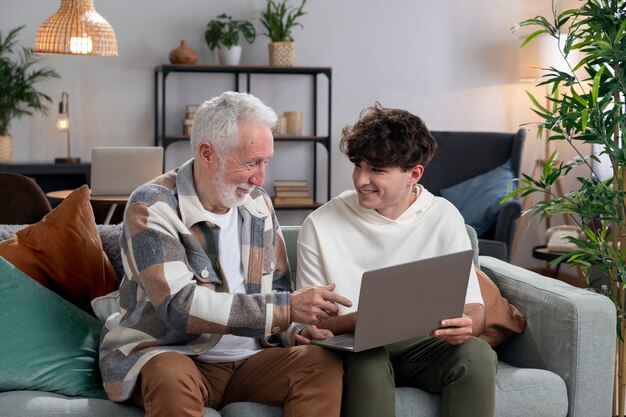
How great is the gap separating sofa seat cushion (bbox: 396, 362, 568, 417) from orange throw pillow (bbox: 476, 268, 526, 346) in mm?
150

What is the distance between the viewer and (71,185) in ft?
20.8

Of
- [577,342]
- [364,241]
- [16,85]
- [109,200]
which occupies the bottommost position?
[577,342]

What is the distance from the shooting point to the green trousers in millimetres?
2332

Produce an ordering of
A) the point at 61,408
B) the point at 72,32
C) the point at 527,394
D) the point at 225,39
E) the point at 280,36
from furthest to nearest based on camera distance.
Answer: the point at 280,36 < the point at 225,39 < the point at 72,32 < the point at 527,394 < the point at 61,408

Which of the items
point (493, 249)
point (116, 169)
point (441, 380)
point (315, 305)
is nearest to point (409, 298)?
point (315, 305)

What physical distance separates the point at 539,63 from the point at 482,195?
118cm

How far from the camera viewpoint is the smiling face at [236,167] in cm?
241

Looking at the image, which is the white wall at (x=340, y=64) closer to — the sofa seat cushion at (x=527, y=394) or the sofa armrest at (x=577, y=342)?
the sofa armrest at (x=577, y=342)

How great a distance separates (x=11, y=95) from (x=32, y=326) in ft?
13.3

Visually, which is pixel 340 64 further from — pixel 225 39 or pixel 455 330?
pixel 455 330

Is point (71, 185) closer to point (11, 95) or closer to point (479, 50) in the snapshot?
point (11, 95)

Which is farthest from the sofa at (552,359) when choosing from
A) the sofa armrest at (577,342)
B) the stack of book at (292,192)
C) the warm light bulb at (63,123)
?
the stack of book at (292,192)

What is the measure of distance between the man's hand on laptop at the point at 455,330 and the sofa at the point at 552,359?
220 mm

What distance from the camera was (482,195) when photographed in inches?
226
